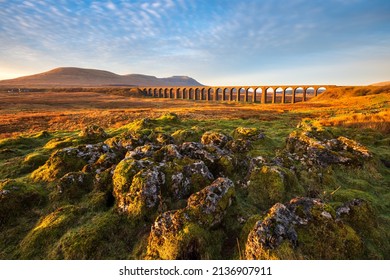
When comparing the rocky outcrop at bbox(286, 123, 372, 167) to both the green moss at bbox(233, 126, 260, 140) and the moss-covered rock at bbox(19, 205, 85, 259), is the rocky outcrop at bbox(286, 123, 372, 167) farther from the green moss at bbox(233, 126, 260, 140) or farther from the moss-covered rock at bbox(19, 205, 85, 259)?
the moss-covered rock at bbox(19, 205, 85, 259)

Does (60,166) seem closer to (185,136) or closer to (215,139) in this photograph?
(185,136)

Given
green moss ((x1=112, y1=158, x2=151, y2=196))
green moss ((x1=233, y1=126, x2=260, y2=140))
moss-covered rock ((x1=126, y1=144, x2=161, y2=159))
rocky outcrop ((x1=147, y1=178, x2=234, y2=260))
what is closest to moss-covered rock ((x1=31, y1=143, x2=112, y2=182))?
moss-covered rock ((x1=126, y1=144, x2=161, y2=159))

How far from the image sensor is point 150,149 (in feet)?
35.5

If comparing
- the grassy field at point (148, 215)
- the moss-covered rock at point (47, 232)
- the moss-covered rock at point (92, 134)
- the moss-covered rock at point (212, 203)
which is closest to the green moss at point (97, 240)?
the grassy field at point (148, 215)

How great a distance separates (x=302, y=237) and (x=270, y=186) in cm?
274

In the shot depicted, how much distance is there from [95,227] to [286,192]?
21.2 feet

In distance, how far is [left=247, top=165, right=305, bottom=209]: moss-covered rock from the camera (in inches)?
327

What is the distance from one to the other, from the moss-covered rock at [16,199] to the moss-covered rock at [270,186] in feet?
24.8

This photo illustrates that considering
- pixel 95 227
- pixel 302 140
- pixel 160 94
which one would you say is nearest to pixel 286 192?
pixel 302 140

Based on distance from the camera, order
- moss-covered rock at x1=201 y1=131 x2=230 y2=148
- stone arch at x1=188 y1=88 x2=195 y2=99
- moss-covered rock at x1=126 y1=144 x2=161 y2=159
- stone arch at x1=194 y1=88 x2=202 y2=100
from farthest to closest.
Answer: stone arch at x1=188 y1=88 x2=195 y2=99 < stone arch at x1=194 y1=88 x2=202 y2=100 < moss-covered rock at x1=201 y1=131 x2=230 y2=148 < moss-covered rock at x1=126 y1=144 x2=161 y2=159

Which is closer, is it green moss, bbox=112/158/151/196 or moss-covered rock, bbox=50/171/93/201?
green moss, bbox=112/158/151/196

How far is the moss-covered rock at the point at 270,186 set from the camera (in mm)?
8297

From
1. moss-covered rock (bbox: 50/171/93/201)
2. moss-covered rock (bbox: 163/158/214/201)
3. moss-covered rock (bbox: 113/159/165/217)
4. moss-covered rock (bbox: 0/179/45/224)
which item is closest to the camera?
moss-covered rock (bbox: 113/159/165/217)

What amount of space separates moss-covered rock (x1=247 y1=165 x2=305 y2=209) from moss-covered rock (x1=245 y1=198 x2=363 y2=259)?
5.98 feet
